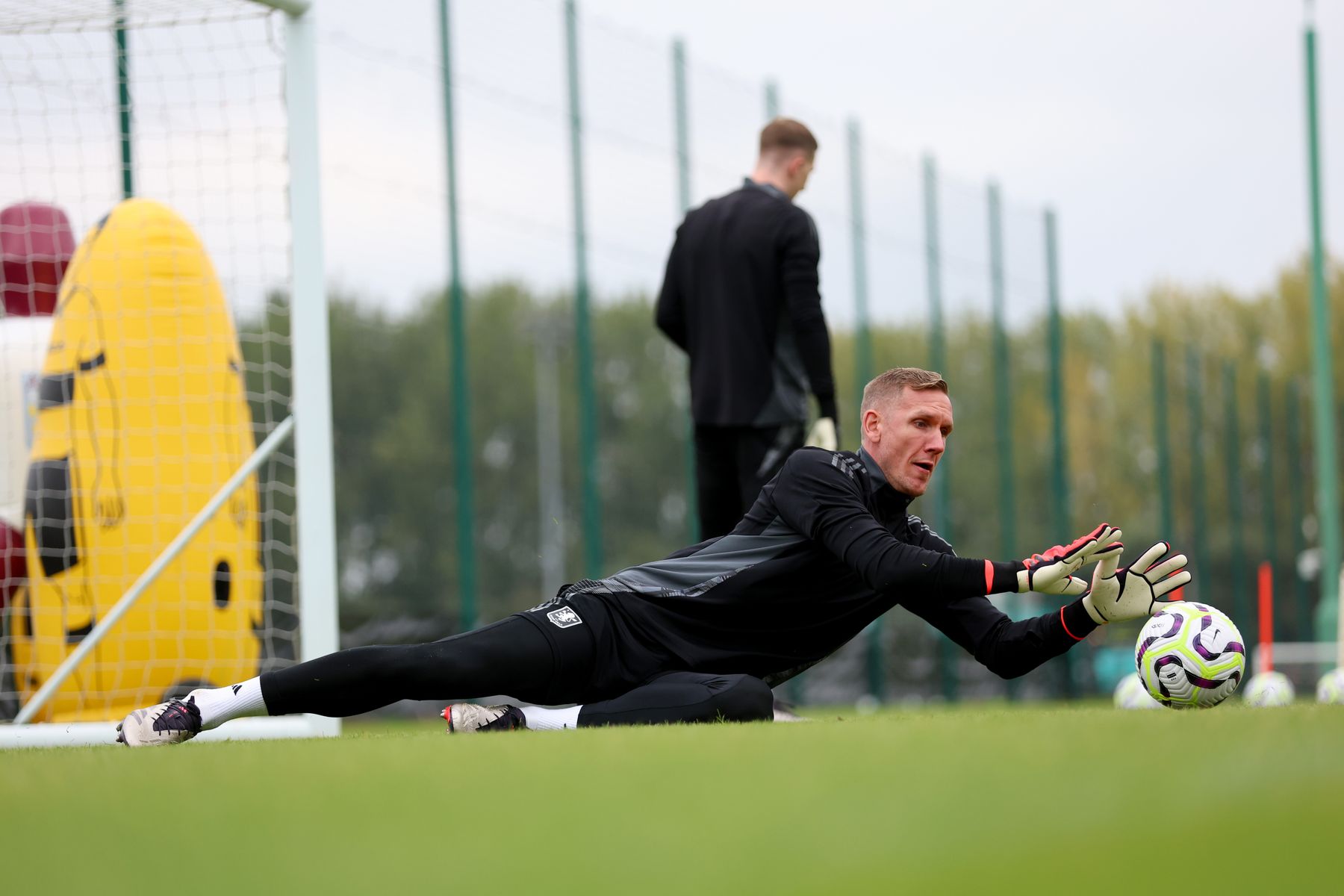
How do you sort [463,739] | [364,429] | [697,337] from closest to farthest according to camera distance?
[463,739] < [697,337] < [364,429]

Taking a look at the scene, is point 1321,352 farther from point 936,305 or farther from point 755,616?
point 755,616

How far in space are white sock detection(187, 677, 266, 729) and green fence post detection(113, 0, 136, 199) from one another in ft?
12.7

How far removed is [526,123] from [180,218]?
4.81 metres

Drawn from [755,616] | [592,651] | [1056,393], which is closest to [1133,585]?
[755,616]

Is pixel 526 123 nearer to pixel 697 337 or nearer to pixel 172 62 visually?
pixel 172 62

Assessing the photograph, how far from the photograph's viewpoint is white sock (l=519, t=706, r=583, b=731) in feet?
14.9

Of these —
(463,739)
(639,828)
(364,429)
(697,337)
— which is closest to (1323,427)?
(697,337)

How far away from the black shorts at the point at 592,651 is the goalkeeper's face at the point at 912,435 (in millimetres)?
905

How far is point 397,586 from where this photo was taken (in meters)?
38.0

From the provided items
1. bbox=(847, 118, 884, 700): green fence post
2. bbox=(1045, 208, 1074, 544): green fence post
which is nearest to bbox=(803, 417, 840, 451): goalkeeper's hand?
bbox=(847, 118, 884, 700): green fence post

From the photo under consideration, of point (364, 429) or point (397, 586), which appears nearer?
point (397, 586)

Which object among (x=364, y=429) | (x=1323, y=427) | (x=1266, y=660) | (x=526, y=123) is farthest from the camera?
(x=364, y=429)

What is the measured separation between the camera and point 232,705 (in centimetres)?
425

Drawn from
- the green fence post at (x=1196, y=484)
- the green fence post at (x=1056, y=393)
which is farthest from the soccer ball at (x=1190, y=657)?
the green fence post at (x=1196, y=484)
